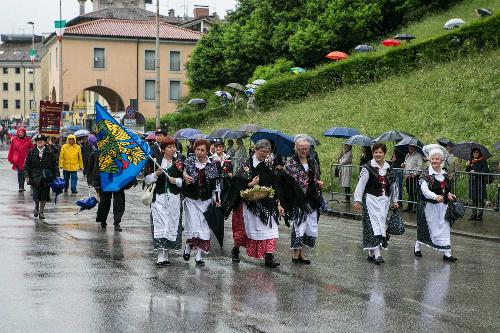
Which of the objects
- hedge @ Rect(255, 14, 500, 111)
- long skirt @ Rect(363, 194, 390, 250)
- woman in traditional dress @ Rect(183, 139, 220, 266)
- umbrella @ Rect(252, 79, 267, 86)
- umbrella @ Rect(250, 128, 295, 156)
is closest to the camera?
woman in traditional dress @ Rect(183, 139, 220, 266)

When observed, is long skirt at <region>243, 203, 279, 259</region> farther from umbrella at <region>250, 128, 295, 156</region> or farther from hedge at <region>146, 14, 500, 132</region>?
hedge at <region>146, 14, 500, 132</region>

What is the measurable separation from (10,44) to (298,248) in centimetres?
15477

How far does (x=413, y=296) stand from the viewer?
403 inches

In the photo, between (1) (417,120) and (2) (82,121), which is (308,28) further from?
(2) (82,121)

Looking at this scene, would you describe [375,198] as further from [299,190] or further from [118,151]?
[118,151]

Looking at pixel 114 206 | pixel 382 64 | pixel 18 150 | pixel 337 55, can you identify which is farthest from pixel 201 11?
pixel 114 206

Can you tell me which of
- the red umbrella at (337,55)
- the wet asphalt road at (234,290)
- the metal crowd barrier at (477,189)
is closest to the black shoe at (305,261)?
the wet asphalt road at (234,290)

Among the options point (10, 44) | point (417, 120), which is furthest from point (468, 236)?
point (10, 44)

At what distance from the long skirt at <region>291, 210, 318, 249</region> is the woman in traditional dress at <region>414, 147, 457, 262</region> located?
1859 mm

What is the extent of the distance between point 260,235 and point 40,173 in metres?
7.97

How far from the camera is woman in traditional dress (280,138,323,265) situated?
41.3 feet

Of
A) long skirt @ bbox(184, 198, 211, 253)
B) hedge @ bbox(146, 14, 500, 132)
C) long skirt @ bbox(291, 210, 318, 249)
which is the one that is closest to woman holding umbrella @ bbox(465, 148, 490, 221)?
long skirt @ bbox(291, 210, 318, 249)

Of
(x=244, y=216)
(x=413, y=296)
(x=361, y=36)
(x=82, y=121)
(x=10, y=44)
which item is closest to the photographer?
(x=413, y=296)

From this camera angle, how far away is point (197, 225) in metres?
12.4
